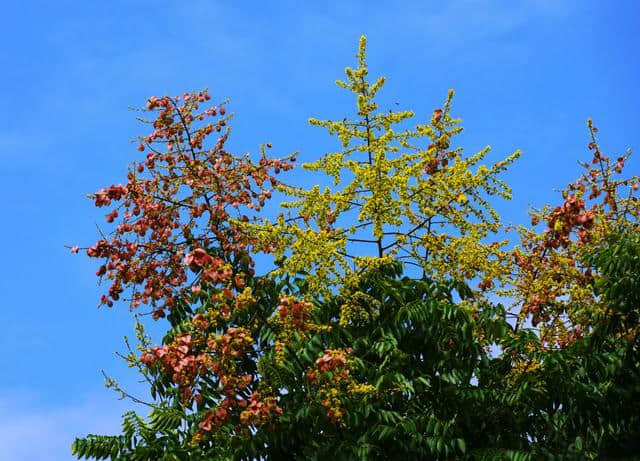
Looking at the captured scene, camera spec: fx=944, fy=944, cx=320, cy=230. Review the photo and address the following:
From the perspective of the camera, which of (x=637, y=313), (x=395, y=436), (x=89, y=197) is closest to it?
(x=395, y=436)

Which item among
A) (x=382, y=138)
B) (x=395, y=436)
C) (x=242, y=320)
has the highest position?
(x=382, y=138)

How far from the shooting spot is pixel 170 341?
332 inches

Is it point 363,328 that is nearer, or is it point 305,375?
point 305,375

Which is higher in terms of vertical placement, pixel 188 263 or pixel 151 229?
pixel 151 229

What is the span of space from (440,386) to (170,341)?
7.94 feet

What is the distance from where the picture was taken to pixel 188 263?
7.51 meters

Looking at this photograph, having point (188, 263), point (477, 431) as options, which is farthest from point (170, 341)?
point (477, 431)

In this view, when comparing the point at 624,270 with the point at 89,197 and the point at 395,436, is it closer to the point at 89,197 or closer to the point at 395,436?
the point at 395,436

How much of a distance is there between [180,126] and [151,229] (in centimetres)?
110

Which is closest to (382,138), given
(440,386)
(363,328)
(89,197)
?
(363,328)

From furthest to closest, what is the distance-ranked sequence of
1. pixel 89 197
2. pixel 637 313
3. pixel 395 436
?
pixel 89 197, pixel 637 313, pixel 395 436

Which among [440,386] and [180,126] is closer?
[440,386]

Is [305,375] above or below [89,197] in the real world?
below

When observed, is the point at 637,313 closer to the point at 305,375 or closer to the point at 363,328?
the point at 363,328
